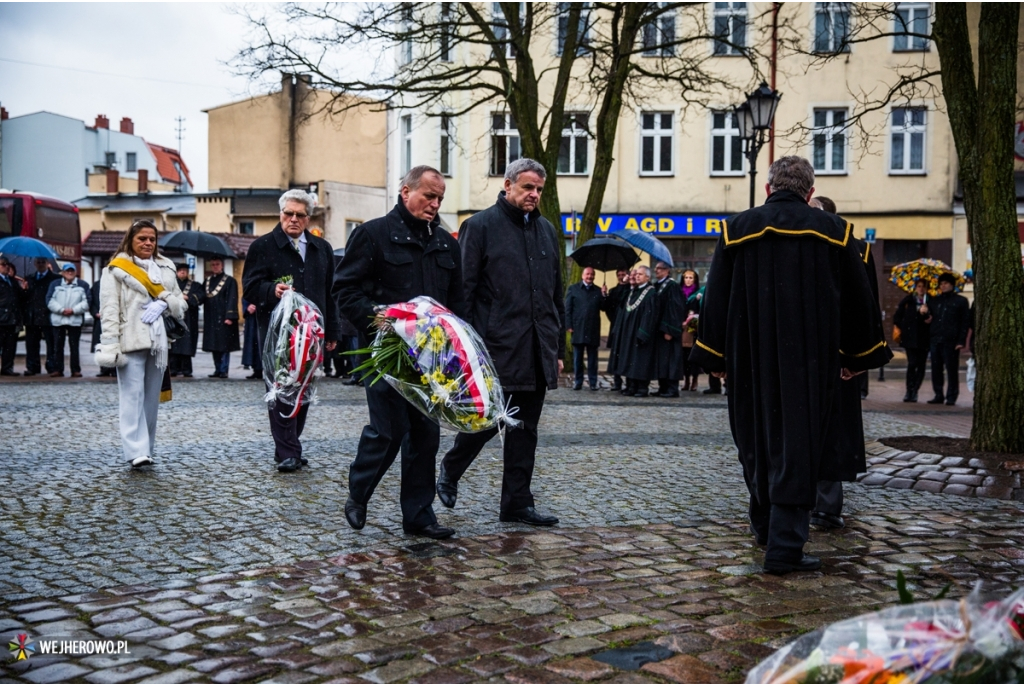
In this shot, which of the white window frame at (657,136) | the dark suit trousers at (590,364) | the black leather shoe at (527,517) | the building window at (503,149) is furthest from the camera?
the building window at (503,149)

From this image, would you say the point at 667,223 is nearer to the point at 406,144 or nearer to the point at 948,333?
the point at 406,144

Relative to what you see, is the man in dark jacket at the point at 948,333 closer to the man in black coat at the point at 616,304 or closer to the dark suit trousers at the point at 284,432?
the man in black coat at the point at 616,304

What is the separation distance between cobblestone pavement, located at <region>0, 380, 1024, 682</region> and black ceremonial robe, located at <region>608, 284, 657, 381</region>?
779 centimetres

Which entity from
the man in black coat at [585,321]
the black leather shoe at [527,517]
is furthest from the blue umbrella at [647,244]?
the black leather shoe at [527,517]

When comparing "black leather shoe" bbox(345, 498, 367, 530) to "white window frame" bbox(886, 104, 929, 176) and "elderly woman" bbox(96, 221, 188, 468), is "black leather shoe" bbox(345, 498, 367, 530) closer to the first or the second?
"elderly woman" bbox(96, 221, 188, 468)

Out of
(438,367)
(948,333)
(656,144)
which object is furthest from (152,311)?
(656,144)

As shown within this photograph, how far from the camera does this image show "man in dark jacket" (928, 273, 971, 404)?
17.0 metres

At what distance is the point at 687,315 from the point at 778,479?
43.1ft

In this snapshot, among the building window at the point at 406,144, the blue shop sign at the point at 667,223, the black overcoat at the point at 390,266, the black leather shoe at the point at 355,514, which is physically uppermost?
the building window at the point at 406,144

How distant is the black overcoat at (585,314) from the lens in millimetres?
18531

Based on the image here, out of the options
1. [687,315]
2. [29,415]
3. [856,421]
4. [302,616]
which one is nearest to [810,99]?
[687,315]

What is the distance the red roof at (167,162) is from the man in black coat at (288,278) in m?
74.0

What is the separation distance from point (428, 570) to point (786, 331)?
2.11m

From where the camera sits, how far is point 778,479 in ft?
17.7
